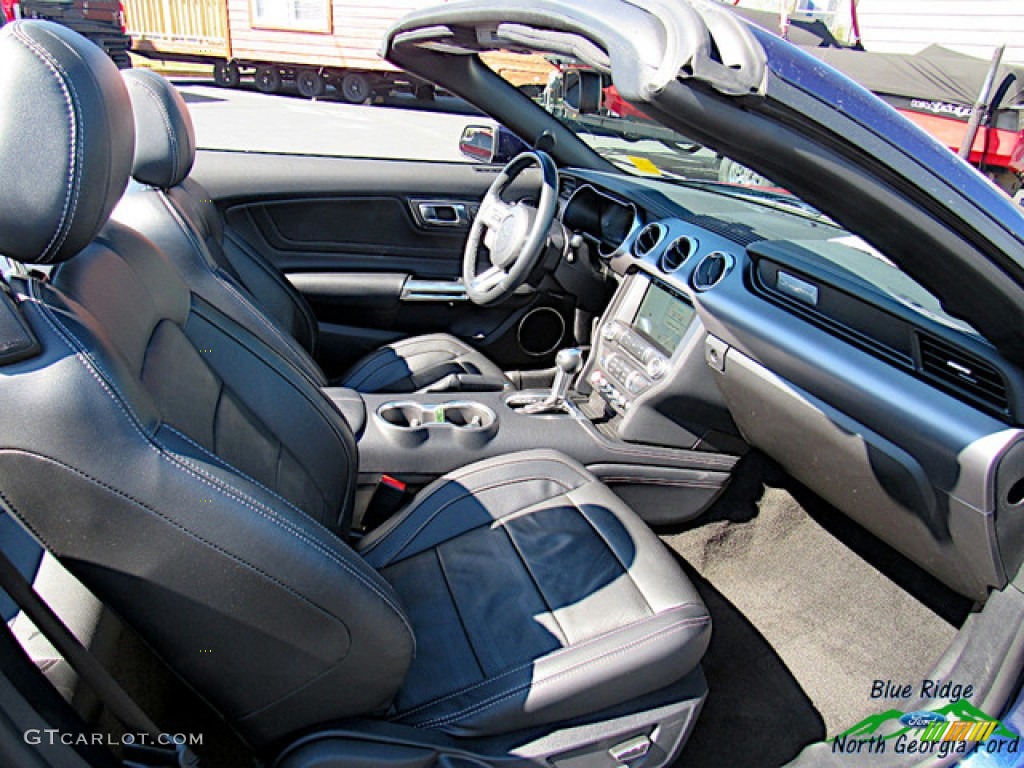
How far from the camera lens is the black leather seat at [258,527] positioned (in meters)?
0.84

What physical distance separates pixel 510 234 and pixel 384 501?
3.06ft

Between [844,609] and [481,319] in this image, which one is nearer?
[844,609]

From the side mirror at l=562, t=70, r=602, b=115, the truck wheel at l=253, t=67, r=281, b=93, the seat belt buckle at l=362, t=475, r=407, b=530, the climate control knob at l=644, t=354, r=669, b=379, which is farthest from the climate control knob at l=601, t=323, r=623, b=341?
the truck wheel at l=253, t=67, r=281, b=93

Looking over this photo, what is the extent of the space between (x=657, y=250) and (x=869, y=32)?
10.7m

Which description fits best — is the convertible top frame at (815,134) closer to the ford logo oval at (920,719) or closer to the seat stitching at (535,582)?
the ford logo oval at (920,719)

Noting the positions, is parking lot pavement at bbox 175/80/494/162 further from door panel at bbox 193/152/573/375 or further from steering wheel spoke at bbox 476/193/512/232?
steering wheel spoke at bbox 476/193/512/232

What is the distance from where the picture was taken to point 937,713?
4.55ft

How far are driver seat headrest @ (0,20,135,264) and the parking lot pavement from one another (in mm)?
4616

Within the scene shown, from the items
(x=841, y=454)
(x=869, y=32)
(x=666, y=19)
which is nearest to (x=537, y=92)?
(x=841, y=454)

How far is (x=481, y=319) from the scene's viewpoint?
9.70ft

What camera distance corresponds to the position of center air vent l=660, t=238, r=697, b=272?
6.96 ft

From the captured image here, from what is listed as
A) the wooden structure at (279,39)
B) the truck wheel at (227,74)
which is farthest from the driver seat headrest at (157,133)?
the truck wheel at (227,74)

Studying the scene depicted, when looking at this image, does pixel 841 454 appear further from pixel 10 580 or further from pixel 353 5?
pixel 353 5

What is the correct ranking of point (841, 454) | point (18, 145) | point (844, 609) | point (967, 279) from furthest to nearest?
point (844, 609) → point (841, 454) → point (967, 279) → point (18, 145)
